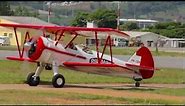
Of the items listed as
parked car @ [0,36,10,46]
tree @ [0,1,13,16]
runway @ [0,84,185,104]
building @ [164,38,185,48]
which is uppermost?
tree @ [0,1,13,16]

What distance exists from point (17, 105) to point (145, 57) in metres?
10.9

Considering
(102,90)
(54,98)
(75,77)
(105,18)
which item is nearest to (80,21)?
(105,18)

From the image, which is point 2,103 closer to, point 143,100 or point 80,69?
point 143,100

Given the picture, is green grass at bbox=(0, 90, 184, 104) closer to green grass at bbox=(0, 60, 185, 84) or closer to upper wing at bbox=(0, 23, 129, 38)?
upper wing at bbox=(0, 23, 129, 38)

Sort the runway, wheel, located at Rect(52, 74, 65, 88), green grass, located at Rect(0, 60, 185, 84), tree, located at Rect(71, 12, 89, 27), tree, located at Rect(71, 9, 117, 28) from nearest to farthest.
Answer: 1. the runway
2. wheel, located at Rect(52, 74, 65, 88)
3. green grass, located at Rect(0, 60, 185, 84)
4. tree, located at Rect(71, 12, 89, 27)
5. tree, located at Rect(71, 9, 117, 28)

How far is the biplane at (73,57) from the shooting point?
73.3 ft

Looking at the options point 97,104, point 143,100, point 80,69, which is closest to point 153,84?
point 80,69

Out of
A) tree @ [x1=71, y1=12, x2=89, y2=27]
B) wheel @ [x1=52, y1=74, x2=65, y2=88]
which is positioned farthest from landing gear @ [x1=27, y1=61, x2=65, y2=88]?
tree @ [x1=71, y1=12, x2=89, y2=27]

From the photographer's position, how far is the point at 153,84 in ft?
83.5

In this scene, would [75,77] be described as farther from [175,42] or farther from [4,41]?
[175,42]

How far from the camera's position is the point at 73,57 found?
2320cm

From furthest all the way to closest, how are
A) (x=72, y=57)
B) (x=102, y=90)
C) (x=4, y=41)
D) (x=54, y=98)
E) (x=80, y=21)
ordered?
(x=80, y=21)
(x=4, y=41)
(x=72, y=57)
(x=102, y=90)
(x=54, y=98)

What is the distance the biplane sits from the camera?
22.3 metres

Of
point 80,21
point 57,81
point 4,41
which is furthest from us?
point 80,21
